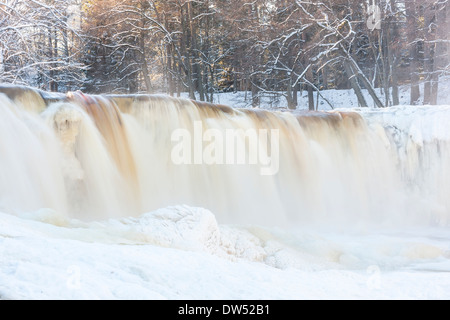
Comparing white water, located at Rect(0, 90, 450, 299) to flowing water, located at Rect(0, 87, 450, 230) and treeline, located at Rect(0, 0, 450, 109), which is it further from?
treeline, located at Rect(0, 0, 450, 109)

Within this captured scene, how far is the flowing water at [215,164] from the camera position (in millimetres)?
7152

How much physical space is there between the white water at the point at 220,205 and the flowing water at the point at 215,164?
0.03m

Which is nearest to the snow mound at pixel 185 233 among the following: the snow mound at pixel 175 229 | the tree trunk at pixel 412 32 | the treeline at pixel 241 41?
the snow mound at pixel 175 229

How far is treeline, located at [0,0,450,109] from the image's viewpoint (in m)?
16.5

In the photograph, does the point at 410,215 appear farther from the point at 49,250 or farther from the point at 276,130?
the point at 49,250

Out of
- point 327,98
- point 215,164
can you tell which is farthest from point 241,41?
point 215,164

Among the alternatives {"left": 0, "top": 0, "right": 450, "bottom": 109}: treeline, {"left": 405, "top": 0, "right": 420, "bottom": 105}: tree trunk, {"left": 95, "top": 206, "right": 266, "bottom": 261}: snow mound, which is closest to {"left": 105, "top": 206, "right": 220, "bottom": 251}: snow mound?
{"left": 95, "top": 206, "right": 266, "bottom": 261}: snow mound

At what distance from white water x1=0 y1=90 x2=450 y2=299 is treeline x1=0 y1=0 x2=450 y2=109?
6965mm

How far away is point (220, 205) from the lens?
9.22 metres

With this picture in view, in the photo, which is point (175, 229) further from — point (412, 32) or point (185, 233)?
point (412, 32)

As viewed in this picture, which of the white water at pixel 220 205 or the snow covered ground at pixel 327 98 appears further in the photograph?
the snow covered ground at pixel 327 98

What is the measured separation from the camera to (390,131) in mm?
11305

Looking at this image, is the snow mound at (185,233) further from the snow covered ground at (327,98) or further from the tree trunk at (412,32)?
the snow covered ground at (327,98)

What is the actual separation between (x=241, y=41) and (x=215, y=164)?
523 inches
